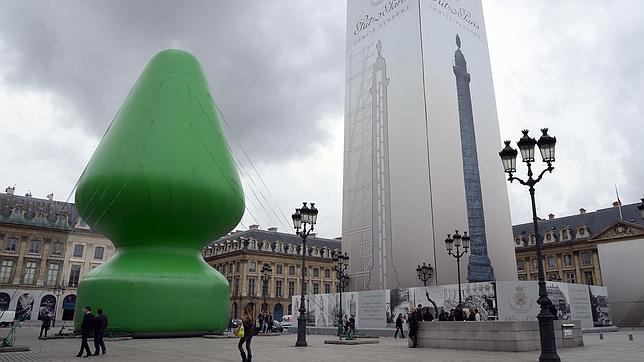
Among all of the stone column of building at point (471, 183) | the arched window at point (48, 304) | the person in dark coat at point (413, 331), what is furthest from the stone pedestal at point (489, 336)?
the arched window at point (48, 304)

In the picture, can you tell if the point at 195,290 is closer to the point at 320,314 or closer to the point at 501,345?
the point at 501,345

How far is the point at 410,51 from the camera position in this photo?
3653 centimetres

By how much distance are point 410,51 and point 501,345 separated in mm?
27203

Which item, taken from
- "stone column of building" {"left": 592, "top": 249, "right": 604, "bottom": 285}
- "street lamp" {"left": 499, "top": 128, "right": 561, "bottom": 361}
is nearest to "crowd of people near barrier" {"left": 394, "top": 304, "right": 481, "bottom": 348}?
"street lamp" {"left": 499, "top": 128, "right": 561, "bottom": 361}

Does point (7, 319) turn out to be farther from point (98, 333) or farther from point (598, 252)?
point (598, 252)

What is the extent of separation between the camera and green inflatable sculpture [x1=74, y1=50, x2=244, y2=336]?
17.5 meters

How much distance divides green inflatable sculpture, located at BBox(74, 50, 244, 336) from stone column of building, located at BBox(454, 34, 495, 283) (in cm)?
2066

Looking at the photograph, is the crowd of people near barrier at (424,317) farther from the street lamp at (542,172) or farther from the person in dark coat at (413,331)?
the street lamp at (542,172)

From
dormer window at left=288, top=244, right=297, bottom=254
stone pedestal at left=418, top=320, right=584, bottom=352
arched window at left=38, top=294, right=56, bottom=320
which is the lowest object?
stone pedestal at left=418, top=320, right=584, bottom=352

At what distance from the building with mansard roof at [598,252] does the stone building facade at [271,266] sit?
27.1 metres

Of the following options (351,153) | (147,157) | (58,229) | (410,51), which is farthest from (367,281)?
(58,229)

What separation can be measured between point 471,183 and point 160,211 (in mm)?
24867

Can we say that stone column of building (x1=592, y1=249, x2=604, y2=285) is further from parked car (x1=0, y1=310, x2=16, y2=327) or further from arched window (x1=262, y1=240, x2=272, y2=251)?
parked car (x1=0, y1=310, x2=16, y2=327)

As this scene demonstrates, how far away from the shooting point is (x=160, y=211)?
17891 millimetres
